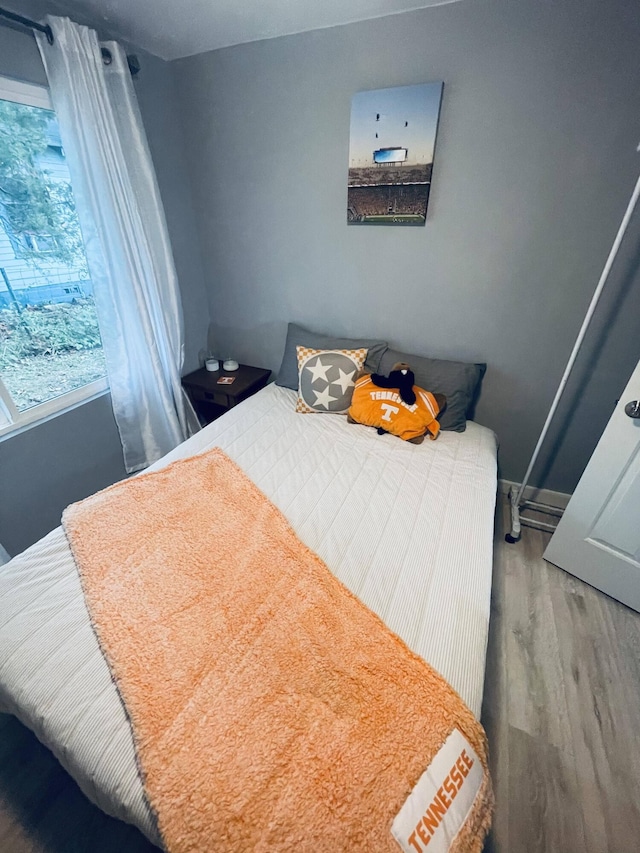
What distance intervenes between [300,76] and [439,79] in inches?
26.6

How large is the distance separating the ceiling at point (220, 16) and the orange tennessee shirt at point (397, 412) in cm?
157

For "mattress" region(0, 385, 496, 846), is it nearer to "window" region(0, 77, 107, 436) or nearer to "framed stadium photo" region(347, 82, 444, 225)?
"window" region(0, 77, 107, 436)

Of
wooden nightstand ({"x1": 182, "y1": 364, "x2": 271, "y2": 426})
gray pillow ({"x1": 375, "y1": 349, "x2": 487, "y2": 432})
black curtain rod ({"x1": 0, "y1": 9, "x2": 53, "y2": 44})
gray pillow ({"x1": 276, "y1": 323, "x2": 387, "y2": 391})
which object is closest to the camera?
black curtain rod ({"x1": 0, "y1": 9, "x2": 53, "y2": 44})

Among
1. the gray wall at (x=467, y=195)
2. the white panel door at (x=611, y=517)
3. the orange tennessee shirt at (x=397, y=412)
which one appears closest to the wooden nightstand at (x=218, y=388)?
the gray wall at (x=467, y=195)

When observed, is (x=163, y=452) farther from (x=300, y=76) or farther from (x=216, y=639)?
(x=300, y=76)

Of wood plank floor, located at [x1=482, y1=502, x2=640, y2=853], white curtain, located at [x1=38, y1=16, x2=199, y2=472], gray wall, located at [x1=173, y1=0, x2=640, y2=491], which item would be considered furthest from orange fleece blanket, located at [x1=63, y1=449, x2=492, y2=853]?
gray wall, located at [x1=173, y1=0, x2=640, y2=491]

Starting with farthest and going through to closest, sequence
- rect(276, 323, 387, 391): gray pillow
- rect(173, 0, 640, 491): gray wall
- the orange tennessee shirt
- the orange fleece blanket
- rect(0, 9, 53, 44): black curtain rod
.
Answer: rect(276, 323, 387, 391): gray pillow, the orange tennessee shirt, rect(173, 0, 640, 491): gray wall, rect(0, 9, 53, 44): black curtain rod, the orange fleece blanket

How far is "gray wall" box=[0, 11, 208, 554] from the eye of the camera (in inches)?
60.7

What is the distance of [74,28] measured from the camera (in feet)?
4.51

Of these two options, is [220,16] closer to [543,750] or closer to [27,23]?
[27,23]

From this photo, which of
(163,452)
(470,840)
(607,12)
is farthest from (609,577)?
(163,452)

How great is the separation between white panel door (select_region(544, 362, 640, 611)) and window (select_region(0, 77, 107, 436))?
2.52m

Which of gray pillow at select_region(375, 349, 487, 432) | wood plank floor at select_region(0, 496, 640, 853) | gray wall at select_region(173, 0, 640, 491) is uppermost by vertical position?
gray wall at select_region(173, 0, 640, 491)

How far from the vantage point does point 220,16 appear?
1.47 metres
